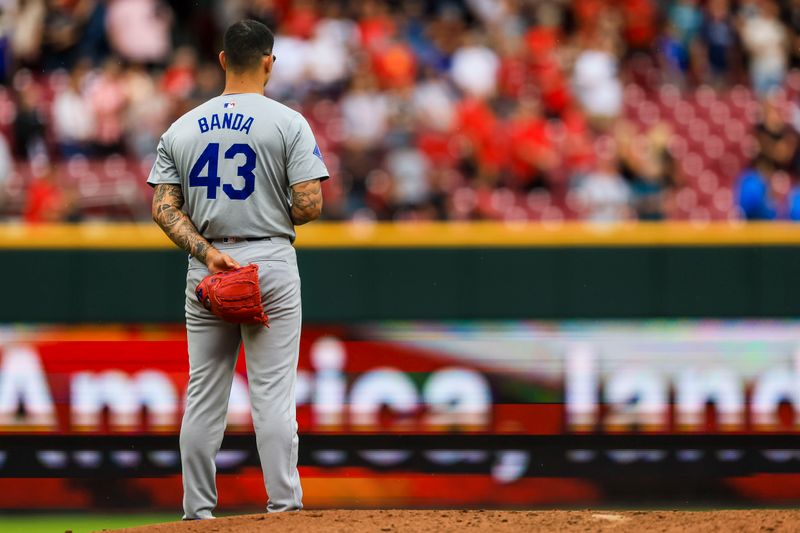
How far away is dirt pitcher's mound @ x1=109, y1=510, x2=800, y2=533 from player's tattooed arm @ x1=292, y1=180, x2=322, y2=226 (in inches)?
44.3

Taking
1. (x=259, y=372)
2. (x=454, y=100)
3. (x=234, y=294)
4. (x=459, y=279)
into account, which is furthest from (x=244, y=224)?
(x=454, y=100)

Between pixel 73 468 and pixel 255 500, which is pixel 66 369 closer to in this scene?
pixel 73 468

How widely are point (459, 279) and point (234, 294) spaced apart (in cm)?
236

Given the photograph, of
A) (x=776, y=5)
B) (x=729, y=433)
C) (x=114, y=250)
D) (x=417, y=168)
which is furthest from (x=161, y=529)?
(x=776, y=5)

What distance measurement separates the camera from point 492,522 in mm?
4777

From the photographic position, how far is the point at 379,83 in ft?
37.7

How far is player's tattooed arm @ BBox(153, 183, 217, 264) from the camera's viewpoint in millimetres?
4781

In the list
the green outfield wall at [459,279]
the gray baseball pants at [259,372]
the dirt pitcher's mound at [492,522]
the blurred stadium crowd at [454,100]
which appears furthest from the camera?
the blurred stadium crowd at [454,100]

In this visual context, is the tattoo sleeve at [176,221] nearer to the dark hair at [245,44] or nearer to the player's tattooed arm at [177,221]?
the player's tattooed arm at [177,221]

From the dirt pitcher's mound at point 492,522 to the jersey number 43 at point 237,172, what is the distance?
1200mm

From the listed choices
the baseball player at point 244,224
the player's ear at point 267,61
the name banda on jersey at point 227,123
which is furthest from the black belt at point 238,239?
the player's ear at point 267,61

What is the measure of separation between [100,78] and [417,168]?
3059 millimetres

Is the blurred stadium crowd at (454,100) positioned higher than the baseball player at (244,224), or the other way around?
the blurred stadium crowd at (454,100)

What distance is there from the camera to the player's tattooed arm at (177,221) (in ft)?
15.7
